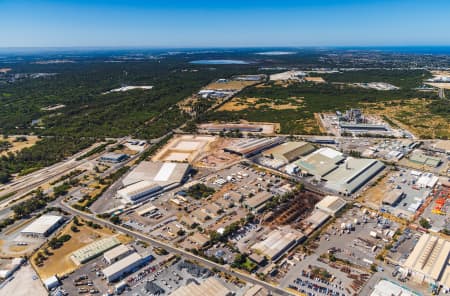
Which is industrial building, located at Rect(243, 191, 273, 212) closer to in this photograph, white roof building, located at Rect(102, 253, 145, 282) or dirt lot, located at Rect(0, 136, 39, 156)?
white roof building, located at Rect(102, 253, 145, 282)

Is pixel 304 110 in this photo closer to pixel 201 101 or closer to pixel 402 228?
pixel 201 101

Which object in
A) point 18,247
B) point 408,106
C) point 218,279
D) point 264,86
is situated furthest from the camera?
point 264,86

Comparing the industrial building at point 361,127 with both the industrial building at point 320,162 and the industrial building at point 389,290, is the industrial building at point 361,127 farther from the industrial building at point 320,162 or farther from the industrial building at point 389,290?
the industrial building at point 389,290

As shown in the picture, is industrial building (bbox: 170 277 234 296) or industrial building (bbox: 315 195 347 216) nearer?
industrial building (bbox: 170 277 234 296)

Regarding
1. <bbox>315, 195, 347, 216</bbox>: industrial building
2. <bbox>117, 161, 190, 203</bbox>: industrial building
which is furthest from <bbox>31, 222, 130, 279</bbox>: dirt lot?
<bbox>315, 195, 347, 216</bbox>: industrial building

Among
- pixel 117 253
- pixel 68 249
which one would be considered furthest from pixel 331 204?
pixel 68 249

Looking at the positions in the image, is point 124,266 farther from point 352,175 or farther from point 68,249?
point 352,175

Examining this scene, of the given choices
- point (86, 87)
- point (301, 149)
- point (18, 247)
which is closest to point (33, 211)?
point (18, 247)

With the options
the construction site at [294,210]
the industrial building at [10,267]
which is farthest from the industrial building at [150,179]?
the construction site at [294,210]
